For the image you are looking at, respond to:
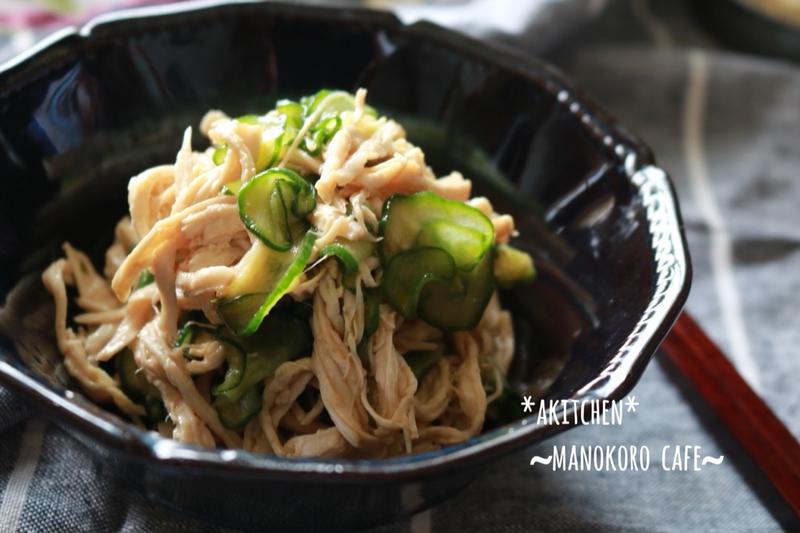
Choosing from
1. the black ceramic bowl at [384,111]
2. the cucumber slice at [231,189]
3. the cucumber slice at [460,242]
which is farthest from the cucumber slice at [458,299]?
the cucumber slice at [231,189]

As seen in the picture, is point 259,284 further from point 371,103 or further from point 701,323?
point 701,323

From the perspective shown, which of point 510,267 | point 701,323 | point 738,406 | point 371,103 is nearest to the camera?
point 510,267

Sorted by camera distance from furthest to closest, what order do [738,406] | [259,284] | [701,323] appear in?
[701,323] → [738,406] → [259,284]

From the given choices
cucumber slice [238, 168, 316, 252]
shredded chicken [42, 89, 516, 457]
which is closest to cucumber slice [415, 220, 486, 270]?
shredded chicken [42, 89, 516, 457]

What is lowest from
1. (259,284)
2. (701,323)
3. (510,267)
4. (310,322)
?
(701,323)

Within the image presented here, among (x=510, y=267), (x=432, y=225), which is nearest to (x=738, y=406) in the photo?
(x=510, y=267)

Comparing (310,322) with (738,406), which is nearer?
(310,322)

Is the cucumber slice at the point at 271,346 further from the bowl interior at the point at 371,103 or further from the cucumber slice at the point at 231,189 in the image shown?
the bowl interior at the point at 371,103

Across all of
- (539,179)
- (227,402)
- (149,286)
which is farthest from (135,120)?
(539,179)
